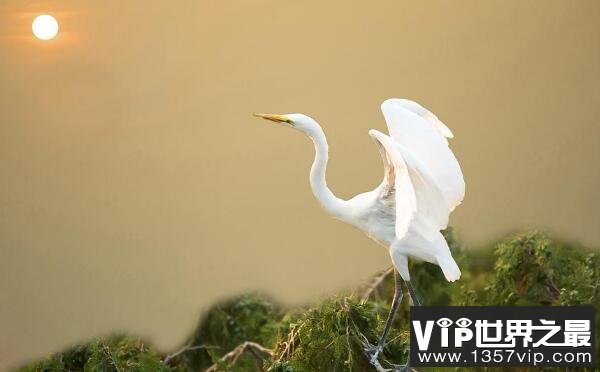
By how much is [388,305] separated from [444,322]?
1.90ft

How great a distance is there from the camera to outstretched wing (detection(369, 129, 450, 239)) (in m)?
2.44

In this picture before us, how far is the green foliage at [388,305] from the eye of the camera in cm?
299

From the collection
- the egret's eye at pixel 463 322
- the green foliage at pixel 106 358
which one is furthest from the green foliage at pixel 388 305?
the egret's eye at pixel 463 322

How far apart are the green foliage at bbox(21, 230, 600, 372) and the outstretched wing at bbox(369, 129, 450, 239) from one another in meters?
0.34

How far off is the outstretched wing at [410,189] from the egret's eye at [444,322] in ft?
1.11

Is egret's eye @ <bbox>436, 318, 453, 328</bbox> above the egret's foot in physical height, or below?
above

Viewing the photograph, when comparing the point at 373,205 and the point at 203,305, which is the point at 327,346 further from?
the point at 203,305

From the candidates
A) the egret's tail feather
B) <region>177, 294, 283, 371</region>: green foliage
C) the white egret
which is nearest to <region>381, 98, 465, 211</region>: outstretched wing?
the white egret

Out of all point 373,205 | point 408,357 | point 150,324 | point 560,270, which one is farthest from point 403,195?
point 150,324

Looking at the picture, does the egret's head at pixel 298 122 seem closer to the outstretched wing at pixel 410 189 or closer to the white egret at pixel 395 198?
the white egret at pixel 395 198

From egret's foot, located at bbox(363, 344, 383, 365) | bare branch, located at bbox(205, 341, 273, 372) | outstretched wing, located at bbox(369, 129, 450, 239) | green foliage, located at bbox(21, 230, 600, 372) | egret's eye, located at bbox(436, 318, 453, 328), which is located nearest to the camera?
outstretched wing, located at bbox(369, 129, 450, 239)

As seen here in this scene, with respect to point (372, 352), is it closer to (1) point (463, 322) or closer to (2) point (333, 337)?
(2) point (333, 337)

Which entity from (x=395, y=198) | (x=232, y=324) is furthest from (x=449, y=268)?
(x=232, y=324)

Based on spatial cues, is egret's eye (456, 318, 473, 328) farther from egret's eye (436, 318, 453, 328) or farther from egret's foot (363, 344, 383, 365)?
egret's foot (363, 344, 383, 365)
